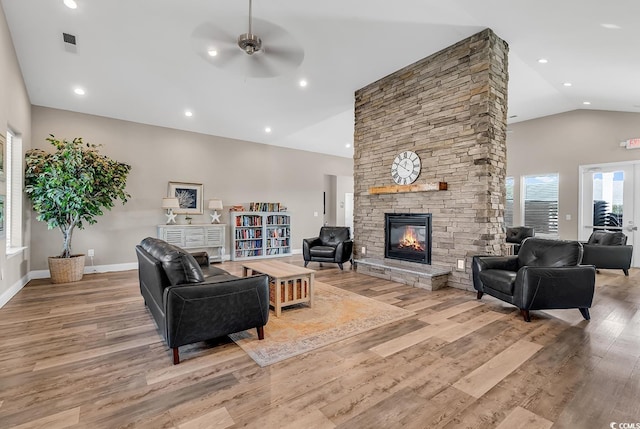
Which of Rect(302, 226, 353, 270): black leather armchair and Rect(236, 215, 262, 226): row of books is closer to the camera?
Rect(302, 226, 353, 270): black leather armchair

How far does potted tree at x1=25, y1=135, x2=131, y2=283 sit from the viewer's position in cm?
470

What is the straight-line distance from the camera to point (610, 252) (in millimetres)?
5453

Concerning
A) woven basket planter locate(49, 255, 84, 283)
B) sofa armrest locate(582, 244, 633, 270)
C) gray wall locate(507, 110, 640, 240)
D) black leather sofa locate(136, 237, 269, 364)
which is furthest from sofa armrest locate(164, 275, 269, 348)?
gray wall locate(507, 110, 640, 240)

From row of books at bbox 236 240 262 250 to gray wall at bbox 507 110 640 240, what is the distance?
21.4 ft

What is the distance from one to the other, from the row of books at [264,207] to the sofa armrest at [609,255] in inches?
256

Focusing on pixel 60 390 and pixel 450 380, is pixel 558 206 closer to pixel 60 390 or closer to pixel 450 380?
pixel 450 380

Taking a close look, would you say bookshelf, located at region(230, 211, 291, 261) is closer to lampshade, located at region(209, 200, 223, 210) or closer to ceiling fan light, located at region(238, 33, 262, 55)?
lampshade, located at region(209, 200, 223, 210)

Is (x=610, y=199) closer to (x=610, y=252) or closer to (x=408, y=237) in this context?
(x=610, y=252)

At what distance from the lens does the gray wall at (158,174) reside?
5609 mm

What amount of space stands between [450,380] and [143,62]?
5521 mm

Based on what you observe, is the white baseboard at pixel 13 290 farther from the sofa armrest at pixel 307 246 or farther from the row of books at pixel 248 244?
the sofa armrest at pixel 307 246

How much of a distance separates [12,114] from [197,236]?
3444mm

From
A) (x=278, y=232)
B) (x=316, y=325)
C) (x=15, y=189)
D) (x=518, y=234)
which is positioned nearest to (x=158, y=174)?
(x=15, y=189)

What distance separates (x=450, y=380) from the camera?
6.76 feet
